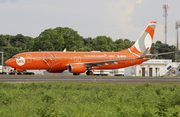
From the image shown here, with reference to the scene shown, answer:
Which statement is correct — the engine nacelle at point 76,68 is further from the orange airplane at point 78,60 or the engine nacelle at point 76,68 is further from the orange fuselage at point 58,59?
the orange fuselage at point 58,59

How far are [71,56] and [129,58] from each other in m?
10.7

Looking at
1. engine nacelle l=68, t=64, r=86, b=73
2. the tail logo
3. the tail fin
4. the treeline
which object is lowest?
engine nacelle l=68, t=64, r=86, b=73

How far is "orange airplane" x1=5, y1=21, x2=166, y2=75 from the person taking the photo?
1610 inches

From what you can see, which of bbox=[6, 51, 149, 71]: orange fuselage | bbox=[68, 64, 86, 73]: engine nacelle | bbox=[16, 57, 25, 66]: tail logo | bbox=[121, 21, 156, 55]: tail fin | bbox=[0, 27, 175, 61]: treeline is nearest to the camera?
bbox=[16, 57, 25, 66]: tail logo

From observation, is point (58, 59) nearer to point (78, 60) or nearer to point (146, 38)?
point (78, 60)

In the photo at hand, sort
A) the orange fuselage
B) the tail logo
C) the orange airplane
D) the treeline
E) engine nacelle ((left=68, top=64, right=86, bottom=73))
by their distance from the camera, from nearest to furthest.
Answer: the tail logo → the orange fuselage → the orange airplane → engine nacelle ((left=68, top=64, right=86, bottom=73)) → the treeline

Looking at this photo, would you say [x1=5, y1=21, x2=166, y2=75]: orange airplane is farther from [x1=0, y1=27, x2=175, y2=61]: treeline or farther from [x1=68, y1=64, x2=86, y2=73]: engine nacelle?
[x1=0, y1=27, x2=175, y2=61]: treeline

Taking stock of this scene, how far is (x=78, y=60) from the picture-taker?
145ft

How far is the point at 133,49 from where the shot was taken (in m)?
50.6

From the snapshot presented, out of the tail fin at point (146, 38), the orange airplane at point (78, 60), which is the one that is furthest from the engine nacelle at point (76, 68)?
the tail fin at point (146, 38)

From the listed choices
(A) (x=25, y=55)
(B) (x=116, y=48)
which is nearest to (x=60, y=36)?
(B) (x=116, y=48)

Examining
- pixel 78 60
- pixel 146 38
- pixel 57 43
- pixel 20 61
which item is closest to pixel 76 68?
pixel 78 60

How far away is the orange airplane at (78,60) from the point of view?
40.9m

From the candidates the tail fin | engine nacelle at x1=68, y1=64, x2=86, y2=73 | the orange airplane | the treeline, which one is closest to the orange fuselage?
the orange airplane
